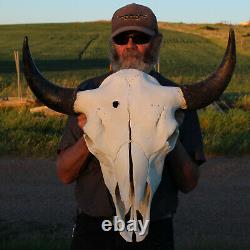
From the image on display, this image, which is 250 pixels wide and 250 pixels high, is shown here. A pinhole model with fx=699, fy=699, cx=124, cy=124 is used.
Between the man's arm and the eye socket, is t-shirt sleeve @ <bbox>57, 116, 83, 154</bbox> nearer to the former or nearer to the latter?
the man's arm

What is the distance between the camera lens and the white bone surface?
290 centimetres

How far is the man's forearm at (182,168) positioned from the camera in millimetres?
3314

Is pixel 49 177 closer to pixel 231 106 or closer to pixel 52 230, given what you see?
pixel 52 230

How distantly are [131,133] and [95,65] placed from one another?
47.9 metres

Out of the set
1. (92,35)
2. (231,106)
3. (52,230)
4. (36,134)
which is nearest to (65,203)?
(52,230)

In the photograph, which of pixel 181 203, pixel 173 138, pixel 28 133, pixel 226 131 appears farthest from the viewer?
pixel 226 131

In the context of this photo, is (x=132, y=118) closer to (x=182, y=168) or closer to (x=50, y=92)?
(x=50, y=92)

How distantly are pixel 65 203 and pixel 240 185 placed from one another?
2.72 meters

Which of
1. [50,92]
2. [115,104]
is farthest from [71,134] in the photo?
Answer: [115,104]

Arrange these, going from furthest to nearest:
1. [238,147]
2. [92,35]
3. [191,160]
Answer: [92,35] → [238,147] → [191,160]

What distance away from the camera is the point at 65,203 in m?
9.22

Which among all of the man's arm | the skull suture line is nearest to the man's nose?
the skull suture line

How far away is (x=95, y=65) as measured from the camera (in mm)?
50594

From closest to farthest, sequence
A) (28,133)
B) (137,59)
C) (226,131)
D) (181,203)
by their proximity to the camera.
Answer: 1. (137,59)
2. (181,203)
3. (28,133)
4. (226,131)
